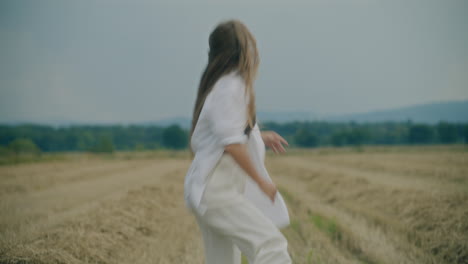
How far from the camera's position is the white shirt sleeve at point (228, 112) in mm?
1974

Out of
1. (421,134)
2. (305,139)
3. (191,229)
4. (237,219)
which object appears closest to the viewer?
(237,219)

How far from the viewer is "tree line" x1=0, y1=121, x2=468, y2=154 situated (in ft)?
236

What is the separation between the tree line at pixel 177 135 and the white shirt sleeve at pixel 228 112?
68.1 metres

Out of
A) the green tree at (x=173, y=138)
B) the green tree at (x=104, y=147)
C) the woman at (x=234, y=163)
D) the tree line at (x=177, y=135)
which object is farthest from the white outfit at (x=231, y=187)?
Answer: the green tree at (x=173, y=138)

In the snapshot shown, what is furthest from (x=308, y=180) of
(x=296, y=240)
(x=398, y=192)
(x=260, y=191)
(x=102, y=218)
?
(x=260, y=191)

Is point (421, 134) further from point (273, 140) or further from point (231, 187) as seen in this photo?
point (231, 187)

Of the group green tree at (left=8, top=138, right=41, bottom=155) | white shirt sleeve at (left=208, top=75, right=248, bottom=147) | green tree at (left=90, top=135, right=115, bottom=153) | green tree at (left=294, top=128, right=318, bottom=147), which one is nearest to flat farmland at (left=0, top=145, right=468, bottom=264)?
white shirt sleeve at (left=208, top=75, right=248, bottom=147)

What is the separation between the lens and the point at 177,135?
89.0m

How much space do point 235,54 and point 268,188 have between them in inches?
30.5

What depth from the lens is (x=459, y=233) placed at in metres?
5.38

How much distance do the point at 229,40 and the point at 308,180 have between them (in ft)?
44.2

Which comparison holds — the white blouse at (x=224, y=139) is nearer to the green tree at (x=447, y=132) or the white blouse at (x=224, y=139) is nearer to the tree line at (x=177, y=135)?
the tree line at (x=177, y=135)

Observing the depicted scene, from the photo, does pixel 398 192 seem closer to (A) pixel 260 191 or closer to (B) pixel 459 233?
(B) pixel 459 233

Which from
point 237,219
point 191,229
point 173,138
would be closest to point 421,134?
point 173,138
